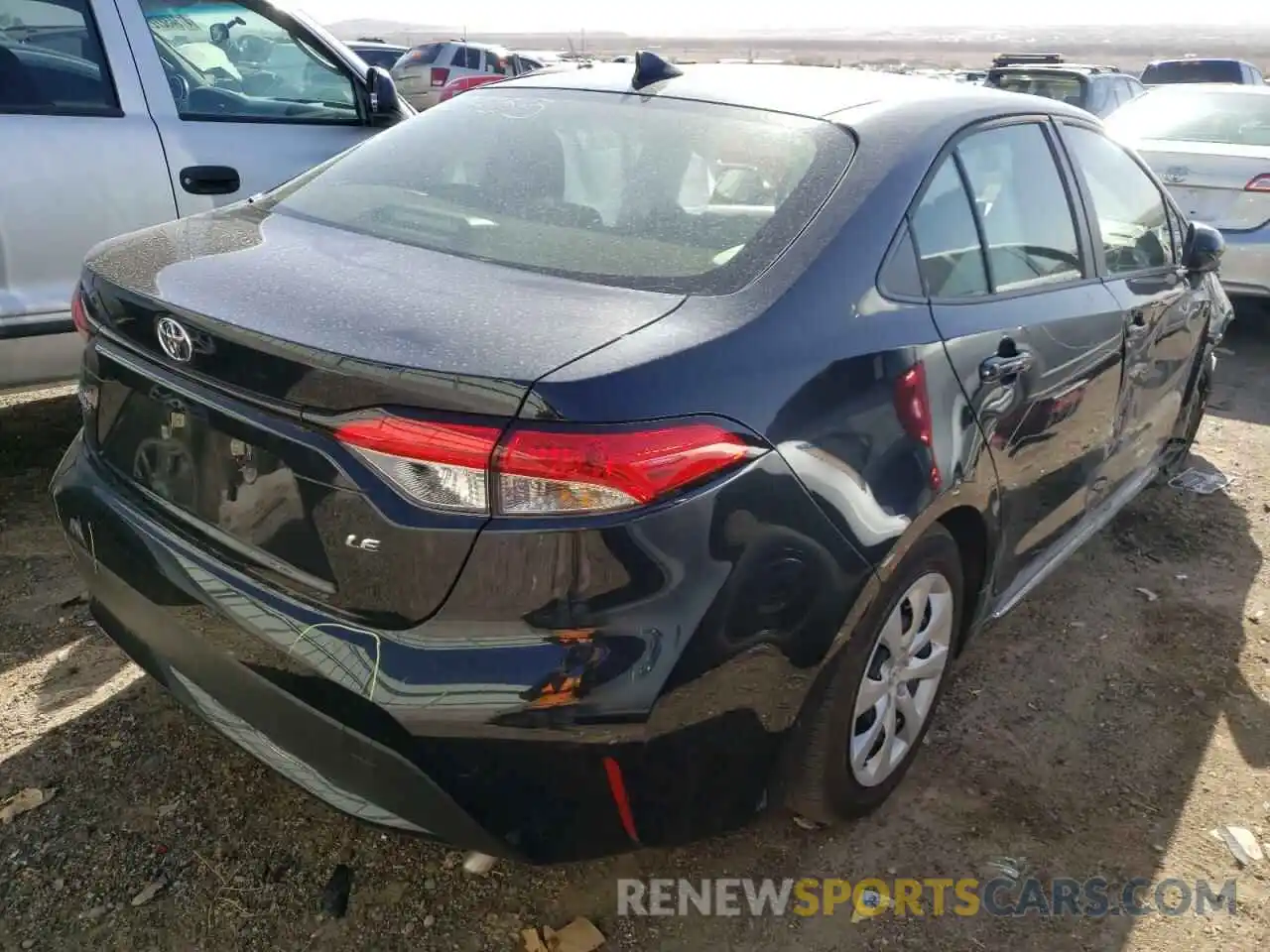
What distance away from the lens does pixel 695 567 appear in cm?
176

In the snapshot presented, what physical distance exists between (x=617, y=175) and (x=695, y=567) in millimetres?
1091

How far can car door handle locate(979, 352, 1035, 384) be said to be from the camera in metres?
2.41

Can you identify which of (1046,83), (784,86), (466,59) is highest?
(784,86)

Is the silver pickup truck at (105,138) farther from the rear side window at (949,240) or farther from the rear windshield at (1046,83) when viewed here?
the rear windshield at (1046,83)

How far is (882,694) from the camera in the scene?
2.42 meters

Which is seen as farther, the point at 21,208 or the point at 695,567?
the point at 21,208

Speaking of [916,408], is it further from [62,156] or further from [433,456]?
[62,156]

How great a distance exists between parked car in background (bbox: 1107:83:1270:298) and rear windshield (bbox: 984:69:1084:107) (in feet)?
16.2

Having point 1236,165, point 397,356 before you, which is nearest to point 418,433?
point 397,356

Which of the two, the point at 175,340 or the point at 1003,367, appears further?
the point at 1003,367

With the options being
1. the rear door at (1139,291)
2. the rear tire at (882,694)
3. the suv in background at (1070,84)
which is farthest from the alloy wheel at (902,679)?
the suv in background at (1070,84)

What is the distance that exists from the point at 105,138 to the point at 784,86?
2502mm

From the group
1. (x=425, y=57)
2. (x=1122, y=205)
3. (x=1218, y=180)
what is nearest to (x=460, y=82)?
(x=425, y=57)

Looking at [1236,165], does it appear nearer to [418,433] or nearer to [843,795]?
[843,795]
